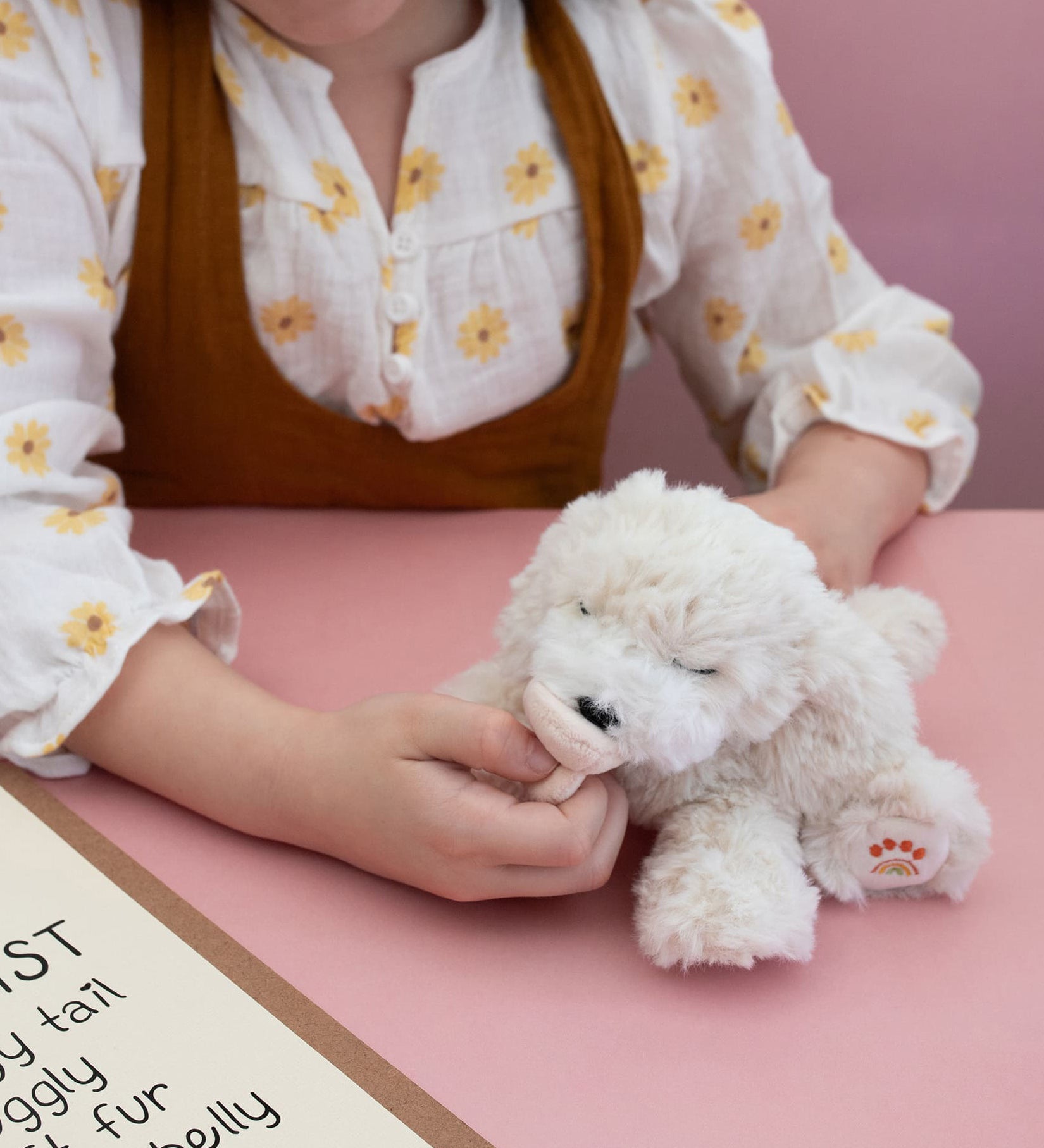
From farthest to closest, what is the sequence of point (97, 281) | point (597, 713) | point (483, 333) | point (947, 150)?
point (947, 150), point (483, 333), point (97, 281), point (597, 713)

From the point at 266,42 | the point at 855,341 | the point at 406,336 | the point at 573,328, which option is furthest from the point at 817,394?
the point at 266,42

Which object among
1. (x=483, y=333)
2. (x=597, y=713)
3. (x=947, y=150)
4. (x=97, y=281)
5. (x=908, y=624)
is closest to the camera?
(x=597, y=713)

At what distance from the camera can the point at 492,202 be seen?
688 mm

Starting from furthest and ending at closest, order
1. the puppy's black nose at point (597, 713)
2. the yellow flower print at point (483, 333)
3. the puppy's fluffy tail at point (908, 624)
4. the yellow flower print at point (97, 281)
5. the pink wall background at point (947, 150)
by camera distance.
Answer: the pink wall background at point (947, 150)
the yellow flower print at point (483, 333)
the yellow flower print at point (97, 281)
the puppy's fluffy tail at point (908, 624)
the puppy's black nose at point (597, 713)

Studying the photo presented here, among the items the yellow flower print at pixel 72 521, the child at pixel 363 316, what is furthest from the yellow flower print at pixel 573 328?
the yellow flower print at pixel 72 521

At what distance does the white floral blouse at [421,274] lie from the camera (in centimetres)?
54

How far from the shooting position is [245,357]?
68 cm

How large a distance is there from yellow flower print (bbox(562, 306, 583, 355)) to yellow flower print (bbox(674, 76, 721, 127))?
13cm

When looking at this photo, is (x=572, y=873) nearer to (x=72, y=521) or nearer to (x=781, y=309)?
(x=72, y=521)

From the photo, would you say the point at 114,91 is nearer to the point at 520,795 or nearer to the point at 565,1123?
the point at 520,795

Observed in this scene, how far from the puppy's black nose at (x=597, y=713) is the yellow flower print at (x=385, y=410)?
1.19ft

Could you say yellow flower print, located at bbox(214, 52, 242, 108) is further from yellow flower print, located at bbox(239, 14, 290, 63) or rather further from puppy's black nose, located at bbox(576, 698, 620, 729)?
puppy's black nose, located at bbox(576, 698, 620, 729)

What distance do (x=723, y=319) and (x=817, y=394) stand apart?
3.4 inches

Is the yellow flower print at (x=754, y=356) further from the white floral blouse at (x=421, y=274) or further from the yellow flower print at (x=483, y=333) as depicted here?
the yellow flower print at (x=483, y=333)
